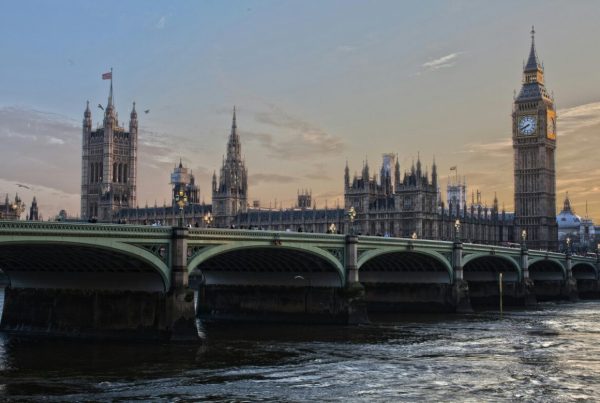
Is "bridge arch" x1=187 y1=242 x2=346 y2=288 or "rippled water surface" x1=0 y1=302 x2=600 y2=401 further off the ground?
"bridge arch" x1=187 y1=242 x2=346 y2=288

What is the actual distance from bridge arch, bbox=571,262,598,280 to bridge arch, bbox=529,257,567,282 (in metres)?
12.1

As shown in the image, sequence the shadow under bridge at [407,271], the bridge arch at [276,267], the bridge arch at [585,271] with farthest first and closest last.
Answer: the bridge arch at [585,271] → the shadow under bridge at [407,271] → the bridge arch at [276,267]

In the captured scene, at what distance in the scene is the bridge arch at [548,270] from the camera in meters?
126

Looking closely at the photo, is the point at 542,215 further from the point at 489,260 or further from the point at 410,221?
the point at 489,260

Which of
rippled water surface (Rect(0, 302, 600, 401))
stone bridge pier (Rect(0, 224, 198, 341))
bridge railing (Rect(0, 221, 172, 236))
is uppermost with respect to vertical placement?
bridge railing (Rect(0, 221, 172, 236))

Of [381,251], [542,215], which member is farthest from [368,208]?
[381,251]

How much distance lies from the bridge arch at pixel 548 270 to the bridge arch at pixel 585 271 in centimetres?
1210

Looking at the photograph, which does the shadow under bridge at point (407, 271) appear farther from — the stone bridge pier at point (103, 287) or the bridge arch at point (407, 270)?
the stone bridge pier at point (103, 287)

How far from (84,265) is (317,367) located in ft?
67.0

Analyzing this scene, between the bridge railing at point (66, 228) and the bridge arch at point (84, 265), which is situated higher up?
the bridge railing at point (66, 228)

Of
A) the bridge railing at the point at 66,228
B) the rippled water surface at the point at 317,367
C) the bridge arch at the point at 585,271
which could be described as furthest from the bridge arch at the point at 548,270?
the bridge railing at the point at 66,228

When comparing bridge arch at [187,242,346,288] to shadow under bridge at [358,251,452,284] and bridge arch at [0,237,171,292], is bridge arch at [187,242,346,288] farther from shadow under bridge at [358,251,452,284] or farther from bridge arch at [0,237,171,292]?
shadow under bridge at [358,251,452,284]

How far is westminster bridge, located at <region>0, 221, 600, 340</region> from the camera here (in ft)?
176

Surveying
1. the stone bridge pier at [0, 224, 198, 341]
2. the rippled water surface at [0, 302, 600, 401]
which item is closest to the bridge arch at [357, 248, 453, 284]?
the rippled water surface at [0, 302, 600, 401]
